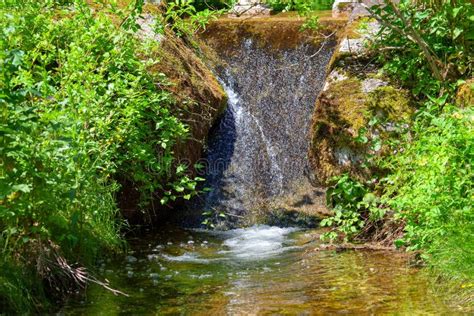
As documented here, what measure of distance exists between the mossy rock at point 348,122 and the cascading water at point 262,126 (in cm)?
149

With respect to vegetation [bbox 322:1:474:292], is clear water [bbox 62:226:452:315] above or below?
below

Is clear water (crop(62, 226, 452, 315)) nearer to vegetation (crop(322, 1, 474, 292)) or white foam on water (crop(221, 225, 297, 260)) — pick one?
white foam on water (crop(221, 225, 297, 260))

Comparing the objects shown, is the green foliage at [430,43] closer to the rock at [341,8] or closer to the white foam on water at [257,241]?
the white foam on water at [257,241]

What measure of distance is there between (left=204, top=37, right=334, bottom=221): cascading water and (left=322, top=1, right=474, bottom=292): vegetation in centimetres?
163

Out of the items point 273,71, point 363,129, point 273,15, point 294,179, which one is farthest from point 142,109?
point 273,15

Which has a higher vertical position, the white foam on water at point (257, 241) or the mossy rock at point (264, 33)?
the mossy rock at point (264, 33)

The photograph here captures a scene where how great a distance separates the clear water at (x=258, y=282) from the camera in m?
4.75

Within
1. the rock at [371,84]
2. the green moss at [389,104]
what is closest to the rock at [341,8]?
the rock at [371,84]

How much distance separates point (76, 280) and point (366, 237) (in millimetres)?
2925

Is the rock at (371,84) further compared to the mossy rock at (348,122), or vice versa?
the rock at (371,84)

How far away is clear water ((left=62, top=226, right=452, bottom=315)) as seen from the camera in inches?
187

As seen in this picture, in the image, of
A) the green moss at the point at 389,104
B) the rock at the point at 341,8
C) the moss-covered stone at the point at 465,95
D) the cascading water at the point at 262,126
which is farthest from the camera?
the rock at the point at 341,8

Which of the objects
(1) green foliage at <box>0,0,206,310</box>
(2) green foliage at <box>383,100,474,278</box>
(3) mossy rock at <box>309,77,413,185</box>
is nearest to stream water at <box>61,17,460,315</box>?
(2) green foliage at <box>383,100,474,278</box>

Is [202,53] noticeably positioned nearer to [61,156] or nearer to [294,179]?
[294,179]
